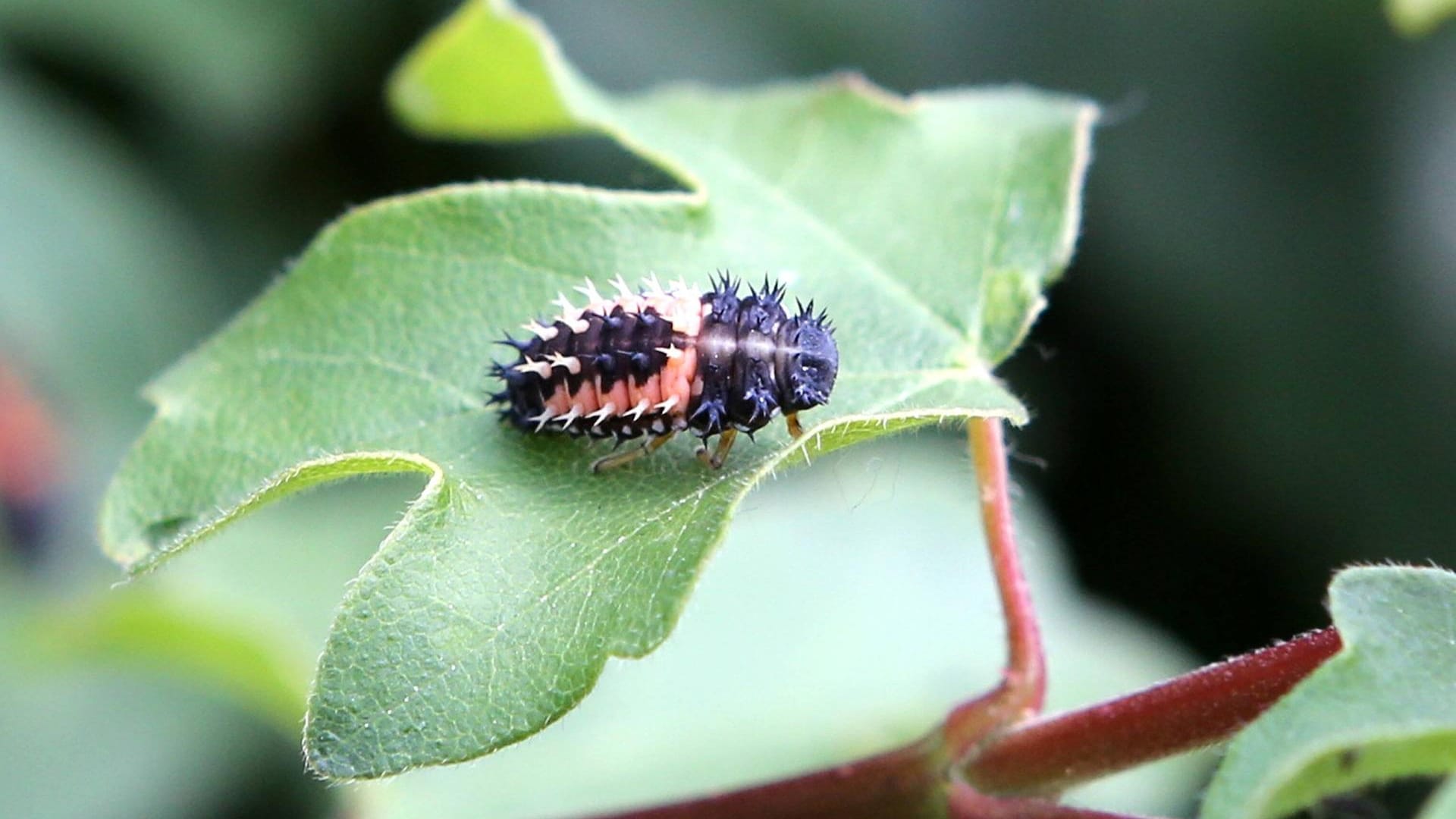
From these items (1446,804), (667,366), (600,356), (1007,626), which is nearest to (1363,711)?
(1446,804)

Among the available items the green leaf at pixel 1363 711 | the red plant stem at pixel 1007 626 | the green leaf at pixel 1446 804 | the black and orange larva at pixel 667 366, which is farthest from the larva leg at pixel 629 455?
the green leaf at pixel 1446 804

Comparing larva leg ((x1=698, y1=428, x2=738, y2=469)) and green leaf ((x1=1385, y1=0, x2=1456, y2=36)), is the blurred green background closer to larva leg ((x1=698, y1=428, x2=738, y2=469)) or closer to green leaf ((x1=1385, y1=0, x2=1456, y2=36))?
green leaf ((x1=1385, y1=0, x2=1456, y2=36))

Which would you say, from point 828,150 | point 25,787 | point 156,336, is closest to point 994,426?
point 828,150

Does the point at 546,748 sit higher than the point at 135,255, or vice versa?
the point at 135,255

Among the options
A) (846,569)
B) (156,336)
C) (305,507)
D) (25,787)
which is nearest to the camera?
(846,569)

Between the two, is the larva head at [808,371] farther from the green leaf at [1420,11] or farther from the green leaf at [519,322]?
the green leaf at [1420,11]

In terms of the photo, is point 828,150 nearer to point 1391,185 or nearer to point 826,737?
point 826,737
